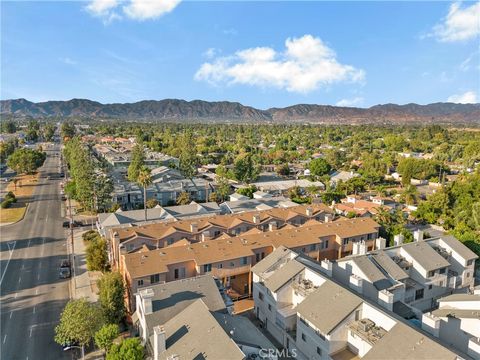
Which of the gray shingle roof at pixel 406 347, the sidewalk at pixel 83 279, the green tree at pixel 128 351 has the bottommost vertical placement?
the sidewalk at pixel 83 279

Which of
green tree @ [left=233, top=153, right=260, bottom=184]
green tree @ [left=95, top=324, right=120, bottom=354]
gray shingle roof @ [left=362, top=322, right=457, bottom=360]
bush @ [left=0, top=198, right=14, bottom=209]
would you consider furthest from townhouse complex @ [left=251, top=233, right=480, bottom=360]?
bush @ [left=0, top=198, right=14, bottom=209]

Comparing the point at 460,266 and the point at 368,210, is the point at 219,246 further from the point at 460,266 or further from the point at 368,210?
the point at 368,210

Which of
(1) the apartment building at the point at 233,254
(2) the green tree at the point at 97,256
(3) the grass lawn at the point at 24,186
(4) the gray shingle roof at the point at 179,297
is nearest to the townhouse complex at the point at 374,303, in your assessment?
(1) the apartment building at the point at 233,254

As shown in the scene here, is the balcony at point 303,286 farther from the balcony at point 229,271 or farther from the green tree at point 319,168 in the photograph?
the green tree at point 319,168

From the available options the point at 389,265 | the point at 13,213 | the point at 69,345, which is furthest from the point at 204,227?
the point at 13,213

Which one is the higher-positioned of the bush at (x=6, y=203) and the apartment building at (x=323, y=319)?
the apartment building at (x=323, y=319)

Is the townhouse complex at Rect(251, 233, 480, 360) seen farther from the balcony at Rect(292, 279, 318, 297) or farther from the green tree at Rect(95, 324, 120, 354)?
the green tree at Rect(95, 324, 120, 354)
